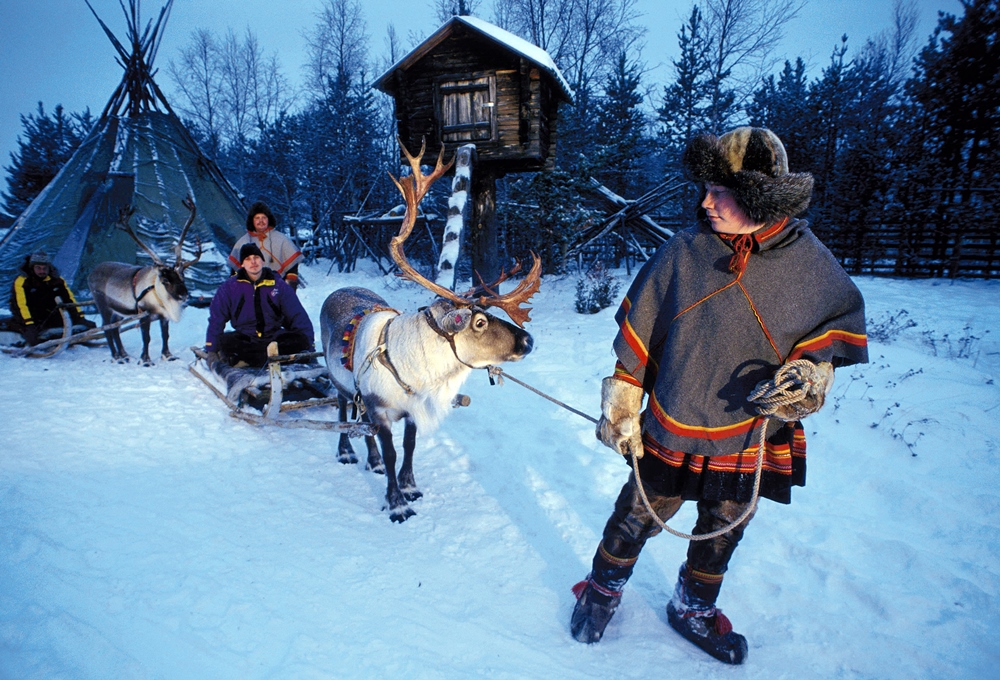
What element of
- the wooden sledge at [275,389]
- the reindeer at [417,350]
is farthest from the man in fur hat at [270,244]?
the reindeer at [417,350]

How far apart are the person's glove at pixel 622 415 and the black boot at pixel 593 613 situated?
0.68 m

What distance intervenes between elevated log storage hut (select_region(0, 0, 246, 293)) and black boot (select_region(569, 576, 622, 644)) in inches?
421

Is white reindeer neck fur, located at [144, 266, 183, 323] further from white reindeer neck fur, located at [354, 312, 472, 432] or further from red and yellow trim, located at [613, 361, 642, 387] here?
red and yellow trim, located at [613, 361, 642, 387]

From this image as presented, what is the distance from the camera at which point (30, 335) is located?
6.49 meters

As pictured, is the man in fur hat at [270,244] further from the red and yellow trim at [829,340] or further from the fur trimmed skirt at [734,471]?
the red and yellow trim at [829,340]

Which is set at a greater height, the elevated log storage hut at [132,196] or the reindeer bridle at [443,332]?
the elevated log storage hut at [132,196]

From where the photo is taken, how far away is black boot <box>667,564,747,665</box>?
82.0 inches

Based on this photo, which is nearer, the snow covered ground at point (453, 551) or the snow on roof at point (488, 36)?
the snow covered ground at point (453, 551)

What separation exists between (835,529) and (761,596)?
88 centimetres

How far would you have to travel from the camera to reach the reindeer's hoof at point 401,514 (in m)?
3.12

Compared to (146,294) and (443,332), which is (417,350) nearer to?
(443,332)

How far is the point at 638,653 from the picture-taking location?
83.9 inches

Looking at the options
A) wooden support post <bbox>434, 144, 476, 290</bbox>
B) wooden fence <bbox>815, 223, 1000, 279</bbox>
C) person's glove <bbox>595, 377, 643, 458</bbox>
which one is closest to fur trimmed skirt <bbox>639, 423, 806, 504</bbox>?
person's glove <bbox>595, 377, 643, 458</bbox>

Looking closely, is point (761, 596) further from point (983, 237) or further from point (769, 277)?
point (983, 237)
